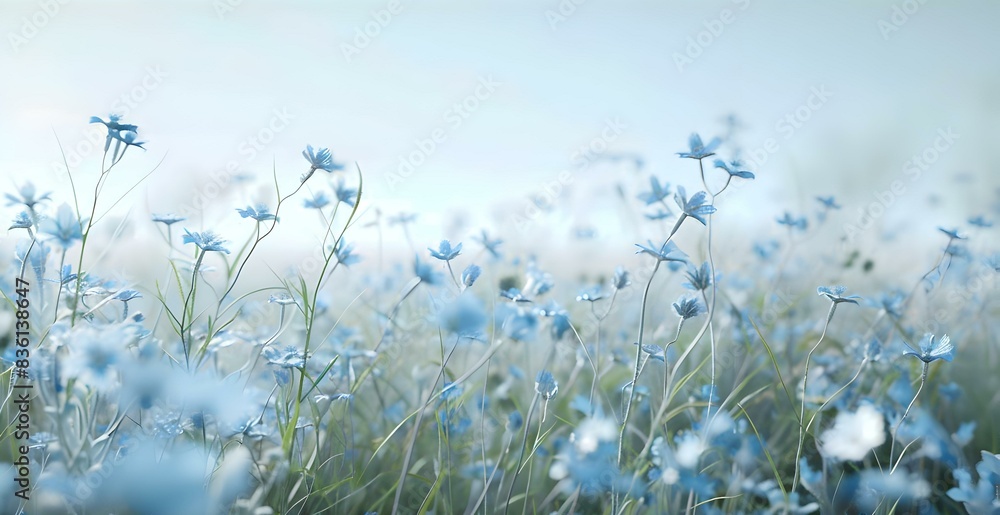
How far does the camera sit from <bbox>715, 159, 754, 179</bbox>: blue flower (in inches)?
33.0

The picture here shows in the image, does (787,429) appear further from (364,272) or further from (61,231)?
(61,231)

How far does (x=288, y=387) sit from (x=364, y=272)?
993 millimetres

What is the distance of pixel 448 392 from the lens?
887 mm

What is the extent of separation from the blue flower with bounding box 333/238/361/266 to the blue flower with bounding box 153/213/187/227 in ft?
0.67

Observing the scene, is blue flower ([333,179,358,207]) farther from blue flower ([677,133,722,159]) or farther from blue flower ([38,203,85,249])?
blue flower ([677,133,722,159])

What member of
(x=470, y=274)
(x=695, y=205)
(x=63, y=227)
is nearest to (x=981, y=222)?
(x=695, y=205)

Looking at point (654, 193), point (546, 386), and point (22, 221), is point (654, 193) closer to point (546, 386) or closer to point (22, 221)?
point (546, 386)

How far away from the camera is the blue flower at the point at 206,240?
0.78 meters

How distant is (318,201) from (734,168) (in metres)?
0.60

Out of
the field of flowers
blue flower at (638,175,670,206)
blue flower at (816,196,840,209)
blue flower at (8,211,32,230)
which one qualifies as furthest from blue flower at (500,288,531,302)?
blue flower at (816,196,840,209)

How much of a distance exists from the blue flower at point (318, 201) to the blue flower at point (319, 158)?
6.5 inches

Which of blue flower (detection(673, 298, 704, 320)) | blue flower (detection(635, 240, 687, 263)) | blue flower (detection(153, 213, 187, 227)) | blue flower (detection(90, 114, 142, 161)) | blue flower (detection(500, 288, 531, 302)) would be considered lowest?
blue flower (detection(673, 298, 704, 320))

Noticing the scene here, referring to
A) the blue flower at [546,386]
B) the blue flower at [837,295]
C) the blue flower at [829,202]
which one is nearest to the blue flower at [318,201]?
the blue flower at [546,386]

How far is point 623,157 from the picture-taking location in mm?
1808
